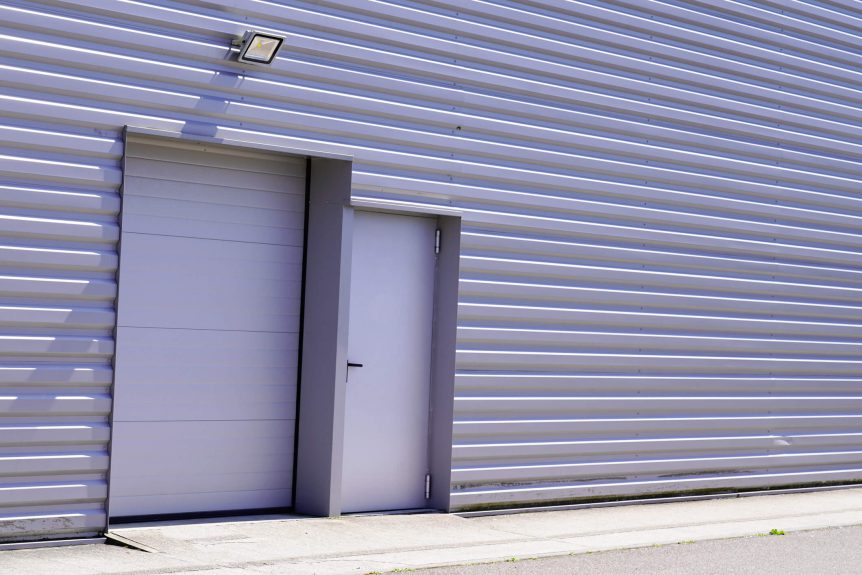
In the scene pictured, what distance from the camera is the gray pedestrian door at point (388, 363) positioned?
891 cm

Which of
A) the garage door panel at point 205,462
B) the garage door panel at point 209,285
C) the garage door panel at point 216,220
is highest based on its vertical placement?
the garage door panel at point 216,220

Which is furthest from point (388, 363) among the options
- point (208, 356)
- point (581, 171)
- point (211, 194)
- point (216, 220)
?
point (581, 171)

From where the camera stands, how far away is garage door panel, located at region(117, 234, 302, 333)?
26.3 ft

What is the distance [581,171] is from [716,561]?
11.9 ft

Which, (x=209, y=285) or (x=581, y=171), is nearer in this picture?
(x=209, y=285)

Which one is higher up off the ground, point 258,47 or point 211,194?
point 258,47

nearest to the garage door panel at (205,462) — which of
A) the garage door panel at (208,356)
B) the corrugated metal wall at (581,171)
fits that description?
the garage door panel at (208,356)

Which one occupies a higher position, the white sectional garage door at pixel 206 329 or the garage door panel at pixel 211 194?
the garage door panel at pixel 211 194

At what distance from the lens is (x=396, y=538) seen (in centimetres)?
804

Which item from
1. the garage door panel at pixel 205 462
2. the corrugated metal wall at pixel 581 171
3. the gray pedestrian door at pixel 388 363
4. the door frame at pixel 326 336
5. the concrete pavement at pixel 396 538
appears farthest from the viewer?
the gray pedestrian door at pixel 388 363

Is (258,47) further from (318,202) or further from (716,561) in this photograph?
(716,561)

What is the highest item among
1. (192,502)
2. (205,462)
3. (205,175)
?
(205,175)

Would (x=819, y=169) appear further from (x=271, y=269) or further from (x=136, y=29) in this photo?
(x=136, y=29)

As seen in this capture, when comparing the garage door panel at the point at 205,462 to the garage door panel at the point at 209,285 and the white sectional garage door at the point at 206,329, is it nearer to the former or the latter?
the white sectional garage door at the point at 206,329
